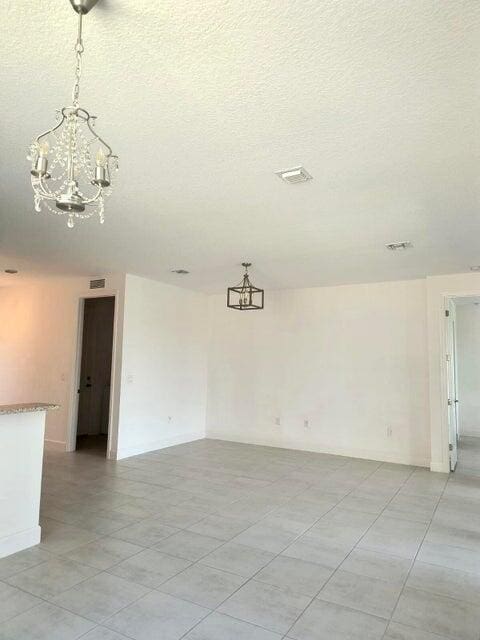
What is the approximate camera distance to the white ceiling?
5.04ft

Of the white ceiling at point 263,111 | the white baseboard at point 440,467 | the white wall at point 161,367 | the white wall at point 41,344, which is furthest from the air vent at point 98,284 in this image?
the white baseboard at point 440,467

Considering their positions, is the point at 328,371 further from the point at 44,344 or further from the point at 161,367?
the point at 44,344

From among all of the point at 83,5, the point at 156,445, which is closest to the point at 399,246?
the point at 83,5

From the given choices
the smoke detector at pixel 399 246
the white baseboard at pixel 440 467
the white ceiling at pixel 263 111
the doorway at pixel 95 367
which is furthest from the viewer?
the doorway at pixel 95 367

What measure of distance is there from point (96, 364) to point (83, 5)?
7265mm

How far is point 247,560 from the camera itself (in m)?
2.85

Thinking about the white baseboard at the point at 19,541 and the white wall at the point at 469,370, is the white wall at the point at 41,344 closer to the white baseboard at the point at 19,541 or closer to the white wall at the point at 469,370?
the white baseboard at the point at 19,541

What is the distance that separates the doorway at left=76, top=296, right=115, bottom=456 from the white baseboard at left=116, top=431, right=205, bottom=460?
170 cm

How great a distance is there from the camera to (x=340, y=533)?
3.34m

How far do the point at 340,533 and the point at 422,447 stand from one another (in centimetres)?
294

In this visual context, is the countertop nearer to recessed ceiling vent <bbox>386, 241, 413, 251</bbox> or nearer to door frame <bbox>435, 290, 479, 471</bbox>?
recessed ceiling vent <bbox>386, 241, 413, 251</bbox>

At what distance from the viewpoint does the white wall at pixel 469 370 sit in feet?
27.0

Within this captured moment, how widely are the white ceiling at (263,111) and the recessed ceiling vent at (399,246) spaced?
0.14m

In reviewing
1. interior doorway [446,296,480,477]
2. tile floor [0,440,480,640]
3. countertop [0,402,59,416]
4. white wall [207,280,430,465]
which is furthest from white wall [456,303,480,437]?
countertop [0,402,59,416]
